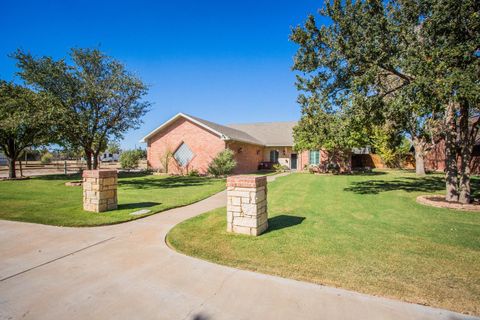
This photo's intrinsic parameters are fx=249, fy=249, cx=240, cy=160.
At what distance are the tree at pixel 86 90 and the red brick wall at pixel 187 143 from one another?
650cm

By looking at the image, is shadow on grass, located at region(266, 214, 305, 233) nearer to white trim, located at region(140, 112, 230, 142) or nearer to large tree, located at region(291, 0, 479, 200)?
large tree, located at region(291, 0, 479, 200)

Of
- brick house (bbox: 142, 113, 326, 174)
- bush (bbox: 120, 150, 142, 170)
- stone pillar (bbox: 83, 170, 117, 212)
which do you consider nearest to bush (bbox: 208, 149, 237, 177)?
brick house (bbox: 142, 113, 326, 174)

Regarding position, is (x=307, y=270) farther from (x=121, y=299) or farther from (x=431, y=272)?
(x=121, y=299)

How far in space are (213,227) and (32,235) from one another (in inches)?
161

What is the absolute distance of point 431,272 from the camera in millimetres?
3957

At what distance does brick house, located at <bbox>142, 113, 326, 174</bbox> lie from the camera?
22.0m

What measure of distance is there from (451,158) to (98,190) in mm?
12995

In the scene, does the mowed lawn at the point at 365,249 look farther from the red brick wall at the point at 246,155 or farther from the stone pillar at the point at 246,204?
the red brick wall at the point at 246,155

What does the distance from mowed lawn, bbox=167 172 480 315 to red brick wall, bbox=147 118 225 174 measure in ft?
46.6

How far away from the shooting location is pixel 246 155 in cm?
2497

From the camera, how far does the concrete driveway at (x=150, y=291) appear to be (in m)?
→ 2.93

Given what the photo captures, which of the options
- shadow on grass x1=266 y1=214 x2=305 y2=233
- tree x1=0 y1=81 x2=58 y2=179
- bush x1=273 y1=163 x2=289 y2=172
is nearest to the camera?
shadow on grass x1=266 y1=214 x2=305 y2=233

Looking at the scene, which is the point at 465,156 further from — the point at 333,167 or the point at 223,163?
the point at 333,167

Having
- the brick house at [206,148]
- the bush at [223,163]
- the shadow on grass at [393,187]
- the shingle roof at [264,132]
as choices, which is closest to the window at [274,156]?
the brick house at [206,148]
